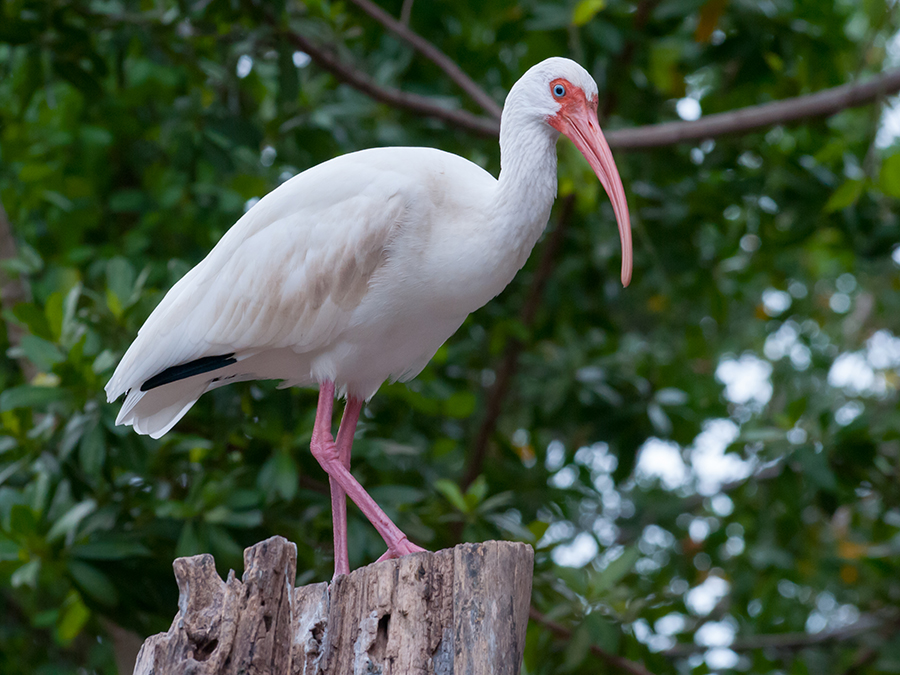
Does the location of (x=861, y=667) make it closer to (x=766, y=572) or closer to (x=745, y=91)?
(x=766, y=572)

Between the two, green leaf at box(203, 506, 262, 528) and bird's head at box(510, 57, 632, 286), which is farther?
green leaf at box(203, 506, 262, 528)

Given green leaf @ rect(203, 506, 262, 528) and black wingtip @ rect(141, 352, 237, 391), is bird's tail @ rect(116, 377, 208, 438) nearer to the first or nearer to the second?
black wingtip @ rect(141, 352, 237, 391)

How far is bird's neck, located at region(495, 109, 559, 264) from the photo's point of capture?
3.21 meters

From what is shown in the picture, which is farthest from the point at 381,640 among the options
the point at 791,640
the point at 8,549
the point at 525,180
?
the point at 791,640

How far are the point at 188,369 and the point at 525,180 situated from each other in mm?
1360

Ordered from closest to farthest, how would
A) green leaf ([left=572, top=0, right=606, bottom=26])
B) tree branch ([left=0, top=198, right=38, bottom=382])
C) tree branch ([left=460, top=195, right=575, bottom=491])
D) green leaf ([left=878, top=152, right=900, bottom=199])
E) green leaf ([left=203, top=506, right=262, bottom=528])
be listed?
1. green leaf ([left=203, top=506, right=262, bottom=528])
2. green leaf ([left=572, top=0, right=606, bottom=26])
3. tree branch ([left=0, top=198, right=38, bottom=382])
4. green leaf ([left=878, top=152, right=900, bottom=199])
5. tree branch ([left=460, top=195, right=575, bottom=491])

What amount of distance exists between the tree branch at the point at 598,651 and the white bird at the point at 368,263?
1606mm

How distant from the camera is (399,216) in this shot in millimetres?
3229

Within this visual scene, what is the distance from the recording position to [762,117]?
489 cm

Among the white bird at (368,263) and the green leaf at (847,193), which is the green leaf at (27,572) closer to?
the white bird at (368,263)

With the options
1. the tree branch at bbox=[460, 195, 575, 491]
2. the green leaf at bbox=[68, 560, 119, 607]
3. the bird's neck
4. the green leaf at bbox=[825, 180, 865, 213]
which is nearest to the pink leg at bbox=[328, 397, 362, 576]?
the bird's neck

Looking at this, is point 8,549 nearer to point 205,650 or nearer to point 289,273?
point 289,273

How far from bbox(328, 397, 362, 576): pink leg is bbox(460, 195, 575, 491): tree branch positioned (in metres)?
2.02

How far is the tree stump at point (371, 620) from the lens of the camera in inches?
93.2
